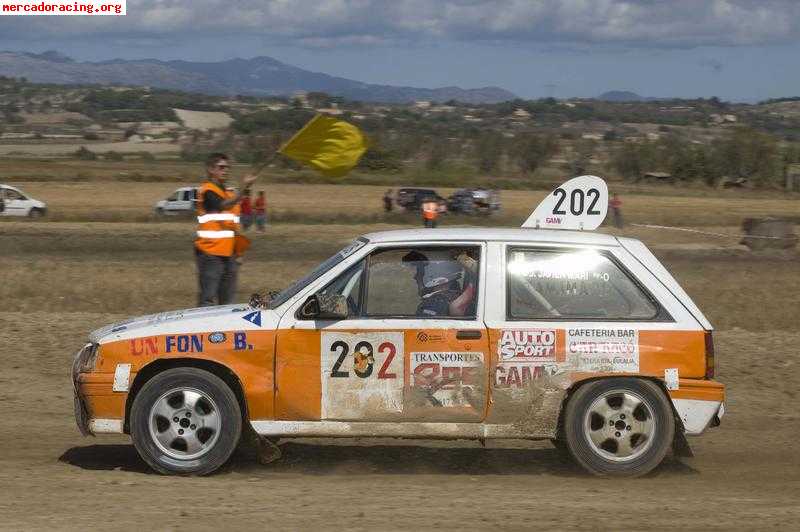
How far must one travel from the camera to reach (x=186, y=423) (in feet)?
23.3

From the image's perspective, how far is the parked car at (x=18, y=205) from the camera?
42.8 m

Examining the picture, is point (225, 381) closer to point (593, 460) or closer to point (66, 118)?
point (593, 460)

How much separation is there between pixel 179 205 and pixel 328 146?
36.7 metres

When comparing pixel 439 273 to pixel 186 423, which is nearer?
pixel 186 423

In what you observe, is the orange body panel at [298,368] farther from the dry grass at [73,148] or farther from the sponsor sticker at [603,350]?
the dry grass at [73,148]

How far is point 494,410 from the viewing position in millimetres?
7117

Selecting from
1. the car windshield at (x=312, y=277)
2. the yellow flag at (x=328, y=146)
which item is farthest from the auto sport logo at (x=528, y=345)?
the yellow flag at (x=328, y=146)

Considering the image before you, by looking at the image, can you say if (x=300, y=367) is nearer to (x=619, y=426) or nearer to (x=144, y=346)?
(x=144, y=346)

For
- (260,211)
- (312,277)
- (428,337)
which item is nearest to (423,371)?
(428,337)

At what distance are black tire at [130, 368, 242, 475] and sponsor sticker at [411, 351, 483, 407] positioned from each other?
1.15 meters

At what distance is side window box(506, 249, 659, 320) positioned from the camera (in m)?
7.21

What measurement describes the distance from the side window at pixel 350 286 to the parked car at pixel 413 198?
40.8m

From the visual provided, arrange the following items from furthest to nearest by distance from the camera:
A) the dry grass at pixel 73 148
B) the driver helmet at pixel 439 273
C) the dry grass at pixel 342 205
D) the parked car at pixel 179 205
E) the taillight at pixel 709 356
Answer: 1. the dry grass at pixel 73 148
2. the parked car at pixel 179 205
3. the dry grass at pixel 342 205
4. the driver helmet at pixel 439 273
5. the taillight at pixel 709 356

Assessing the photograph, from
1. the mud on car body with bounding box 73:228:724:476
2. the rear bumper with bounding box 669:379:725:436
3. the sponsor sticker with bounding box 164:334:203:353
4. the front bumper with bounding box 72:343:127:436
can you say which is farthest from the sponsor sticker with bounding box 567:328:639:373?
the front bumper with bounding box 72:343:127:436
